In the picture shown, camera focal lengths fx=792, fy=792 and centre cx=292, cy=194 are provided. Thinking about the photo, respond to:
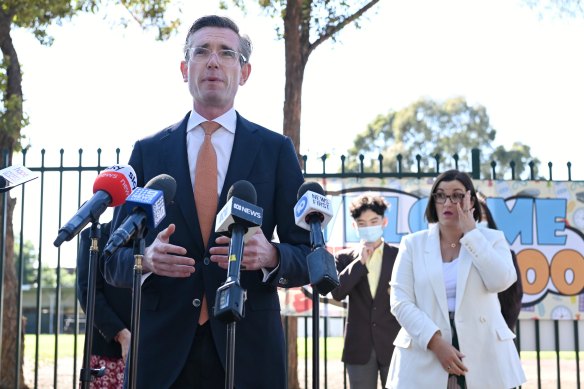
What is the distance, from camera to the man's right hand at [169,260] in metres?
2.43

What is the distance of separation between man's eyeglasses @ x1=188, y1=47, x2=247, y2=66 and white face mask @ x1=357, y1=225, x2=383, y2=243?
13.0 ft

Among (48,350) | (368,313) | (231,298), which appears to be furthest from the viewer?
(48,350)

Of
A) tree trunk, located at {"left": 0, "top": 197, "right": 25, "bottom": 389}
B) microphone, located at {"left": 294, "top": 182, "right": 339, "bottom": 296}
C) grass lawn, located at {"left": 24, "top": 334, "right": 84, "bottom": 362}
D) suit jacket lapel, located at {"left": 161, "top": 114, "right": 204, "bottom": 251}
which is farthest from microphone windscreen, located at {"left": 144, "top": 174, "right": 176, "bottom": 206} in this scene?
grass lawn, located at {"left": 24, "top": 334, "right": 84, "bottom": 362}

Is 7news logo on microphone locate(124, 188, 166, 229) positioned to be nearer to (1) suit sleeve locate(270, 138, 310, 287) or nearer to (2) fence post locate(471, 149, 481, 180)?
(1) suit sleeve locate(270, 138, 310, 287)

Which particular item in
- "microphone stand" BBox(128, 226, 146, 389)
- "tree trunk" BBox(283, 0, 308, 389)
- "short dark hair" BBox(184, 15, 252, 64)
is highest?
"tree trunk" BBox(283, 0, 308, 389)

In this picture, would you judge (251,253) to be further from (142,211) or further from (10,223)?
(10,223)

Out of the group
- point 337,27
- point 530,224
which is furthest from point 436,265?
point 337,27

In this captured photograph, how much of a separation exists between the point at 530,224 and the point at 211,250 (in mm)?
7099

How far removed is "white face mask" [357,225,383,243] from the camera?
22.2ft

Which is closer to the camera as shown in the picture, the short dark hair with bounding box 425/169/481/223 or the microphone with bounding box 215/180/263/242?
the microphone with bounding box 215/180/263/242

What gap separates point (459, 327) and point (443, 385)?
0.33 m

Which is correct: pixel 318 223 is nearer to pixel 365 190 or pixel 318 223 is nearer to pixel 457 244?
pixel 457 244

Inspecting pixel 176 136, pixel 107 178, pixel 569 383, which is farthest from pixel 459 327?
pixel 569 383

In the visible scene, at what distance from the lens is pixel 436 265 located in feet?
15.0
